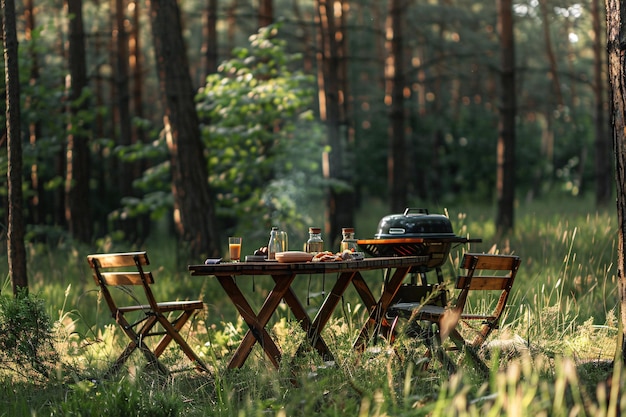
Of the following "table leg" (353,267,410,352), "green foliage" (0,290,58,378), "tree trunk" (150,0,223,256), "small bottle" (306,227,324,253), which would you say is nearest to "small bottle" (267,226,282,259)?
"small bottle" (306,227,324,253)

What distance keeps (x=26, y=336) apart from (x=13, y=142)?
205 centimetres

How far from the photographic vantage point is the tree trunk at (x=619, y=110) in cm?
593

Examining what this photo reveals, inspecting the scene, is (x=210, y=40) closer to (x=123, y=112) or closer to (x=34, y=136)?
(x=123, y=112)

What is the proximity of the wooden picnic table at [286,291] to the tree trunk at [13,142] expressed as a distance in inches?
93.1

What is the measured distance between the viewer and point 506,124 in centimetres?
1642

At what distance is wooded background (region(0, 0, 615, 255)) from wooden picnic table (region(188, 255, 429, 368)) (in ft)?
9.41

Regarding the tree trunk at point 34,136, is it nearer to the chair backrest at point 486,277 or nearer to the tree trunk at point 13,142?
the tree trunk at point 13,142

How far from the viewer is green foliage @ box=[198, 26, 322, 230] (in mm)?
13844

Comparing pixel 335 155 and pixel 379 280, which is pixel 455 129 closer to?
pixel 335 155

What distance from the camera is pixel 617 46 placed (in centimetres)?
600

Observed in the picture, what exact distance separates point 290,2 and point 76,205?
18.0 metres

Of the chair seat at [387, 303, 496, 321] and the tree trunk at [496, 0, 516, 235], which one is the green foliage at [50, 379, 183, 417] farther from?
the tree trunk at [496, 0, 516, 235]

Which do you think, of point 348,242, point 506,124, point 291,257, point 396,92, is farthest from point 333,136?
point 291,257

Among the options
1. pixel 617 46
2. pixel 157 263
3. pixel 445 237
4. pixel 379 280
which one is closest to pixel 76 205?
pixel 157 263
